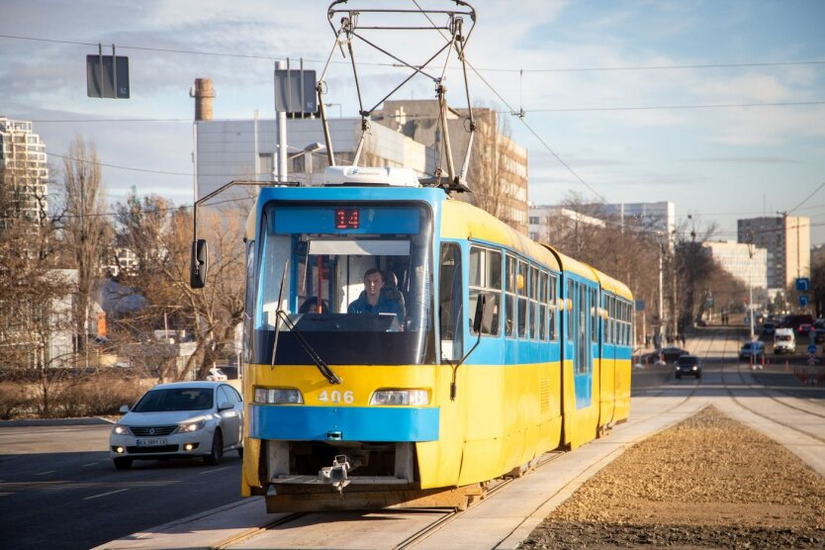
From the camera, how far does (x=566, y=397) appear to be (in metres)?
18.3

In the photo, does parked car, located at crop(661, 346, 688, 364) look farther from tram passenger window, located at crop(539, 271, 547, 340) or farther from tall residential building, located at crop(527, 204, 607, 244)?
tram passenger window, located at crop(539, 271, 547, 340)

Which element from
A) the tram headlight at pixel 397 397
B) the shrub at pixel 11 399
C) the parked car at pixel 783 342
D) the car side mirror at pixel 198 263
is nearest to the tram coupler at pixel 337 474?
the tram headlight at pixel 397 397

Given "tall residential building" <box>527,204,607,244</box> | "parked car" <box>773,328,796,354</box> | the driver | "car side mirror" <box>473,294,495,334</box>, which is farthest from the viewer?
"parked car" <box>773,328,796,354</box>

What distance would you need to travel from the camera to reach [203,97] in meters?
90.9

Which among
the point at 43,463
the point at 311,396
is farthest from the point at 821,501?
the point at 43,463

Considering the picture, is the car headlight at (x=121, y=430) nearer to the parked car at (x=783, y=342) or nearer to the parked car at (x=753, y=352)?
the parked car at (x=753, y=352)

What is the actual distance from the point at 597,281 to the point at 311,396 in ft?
41.8

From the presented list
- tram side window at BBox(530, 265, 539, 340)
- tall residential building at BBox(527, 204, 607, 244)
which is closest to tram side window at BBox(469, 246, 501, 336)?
tram side window at BBox(530, 265, 539, 340)

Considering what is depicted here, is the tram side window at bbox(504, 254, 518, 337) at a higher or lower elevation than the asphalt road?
higher

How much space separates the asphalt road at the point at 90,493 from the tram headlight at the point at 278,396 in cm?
214

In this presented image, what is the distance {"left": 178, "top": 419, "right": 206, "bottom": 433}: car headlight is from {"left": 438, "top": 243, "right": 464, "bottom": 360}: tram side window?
9.37m

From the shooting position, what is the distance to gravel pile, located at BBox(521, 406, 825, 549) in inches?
406

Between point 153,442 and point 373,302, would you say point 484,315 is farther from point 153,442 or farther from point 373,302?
point 153,442

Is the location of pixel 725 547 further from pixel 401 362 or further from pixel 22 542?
pixel 22 542
